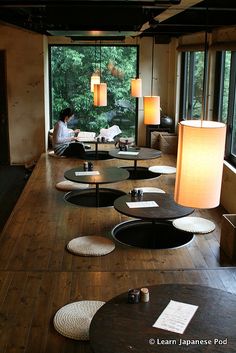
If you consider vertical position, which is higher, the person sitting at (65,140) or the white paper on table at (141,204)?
the person sitting at (65,140)

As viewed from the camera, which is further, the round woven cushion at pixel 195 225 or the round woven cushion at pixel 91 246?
the round woven cushion at pixel 195 225

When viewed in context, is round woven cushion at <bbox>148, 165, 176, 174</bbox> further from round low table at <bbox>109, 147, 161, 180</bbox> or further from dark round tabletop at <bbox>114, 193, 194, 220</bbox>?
dark round tabletop at <bbox>114, 193, 194, 220</bbox>

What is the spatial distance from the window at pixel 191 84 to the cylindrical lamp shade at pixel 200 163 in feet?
21.6

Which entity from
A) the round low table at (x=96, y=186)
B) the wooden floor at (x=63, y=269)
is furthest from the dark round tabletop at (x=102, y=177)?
the wooden floor at (x=63, y=269)

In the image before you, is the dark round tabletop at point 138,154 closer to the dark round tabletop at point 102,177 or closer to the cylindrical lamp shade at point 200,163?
the dark round tabletop at point 102,177

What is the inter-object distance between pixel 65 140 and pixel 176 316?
22.4ft

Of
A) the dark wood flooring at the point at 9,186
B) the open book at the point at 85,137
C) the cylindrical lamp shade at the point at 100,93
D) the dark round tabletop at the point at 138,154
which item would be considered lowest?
the dark wood flooring at the point at 9,186

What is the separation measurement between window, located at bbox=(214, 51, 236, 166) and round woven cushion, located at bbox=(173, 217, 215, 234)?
1.33m

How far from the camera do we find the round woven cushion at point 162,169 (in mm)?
8386

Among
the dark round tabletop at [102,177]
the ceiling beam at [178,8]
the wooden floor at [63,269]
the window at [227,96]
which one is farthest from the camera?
the window at [227,96]

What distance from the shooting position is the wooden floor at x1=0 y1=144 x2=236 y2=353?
3.65 m

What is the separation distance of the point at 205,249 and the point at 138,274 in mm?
1004

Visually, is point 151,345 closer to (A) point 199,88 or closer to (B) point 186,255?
(B) point 186,255

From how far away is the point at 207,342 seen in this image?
2572 mm
